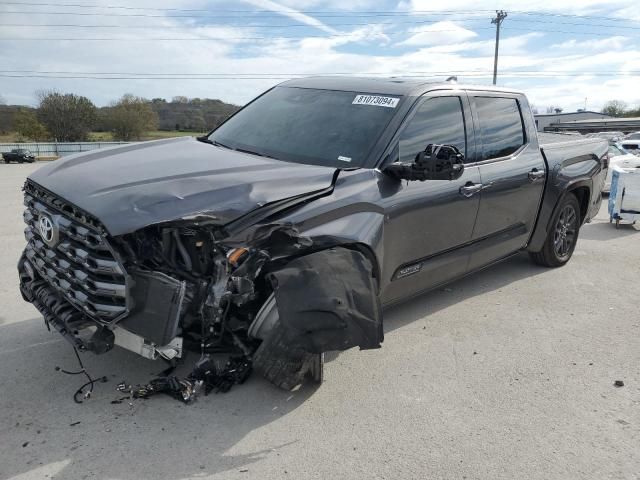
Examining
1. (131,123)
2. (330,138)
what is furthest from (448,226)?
(131,123)

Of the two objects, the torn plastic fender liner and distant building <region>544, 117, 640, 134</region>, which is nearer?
the torn plastic fender liner

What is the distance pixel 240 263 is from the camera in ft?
9.85

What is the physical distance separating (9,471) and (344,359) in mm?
2111

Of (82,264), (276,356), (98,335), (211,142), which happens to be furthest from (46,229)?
(211,142)

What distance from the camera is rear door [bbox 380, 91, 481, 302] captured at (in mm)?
3801

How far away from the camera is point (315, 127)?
13.6 feet

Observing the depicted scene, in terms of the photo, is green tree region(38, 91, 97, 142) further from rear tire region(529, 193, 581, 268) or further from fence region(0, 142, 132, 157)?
rear tire region(529, 193, 581, 268)

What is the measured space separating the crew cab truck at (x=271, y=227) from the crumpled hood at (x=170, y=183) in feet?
0.03

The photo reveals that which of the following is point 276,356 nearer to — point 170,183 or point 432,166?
point 170,183

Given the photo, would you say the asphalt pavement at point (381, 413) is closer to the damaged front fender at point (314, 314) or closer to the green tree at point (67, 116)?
the damaged front fender at point (314, 314)

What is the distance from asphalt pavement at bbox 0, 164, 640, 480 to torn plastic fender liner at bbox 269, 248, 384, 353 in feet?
1.77

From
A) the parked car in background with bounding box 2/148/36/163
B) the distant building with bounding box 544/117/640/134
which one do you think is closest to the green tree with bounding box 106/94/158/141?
the parked car in background with bounding box 2/148/36/163

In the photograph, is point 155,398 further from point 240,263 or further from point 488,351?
point 488,351

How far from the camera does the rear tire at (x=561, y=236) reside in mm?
5957
